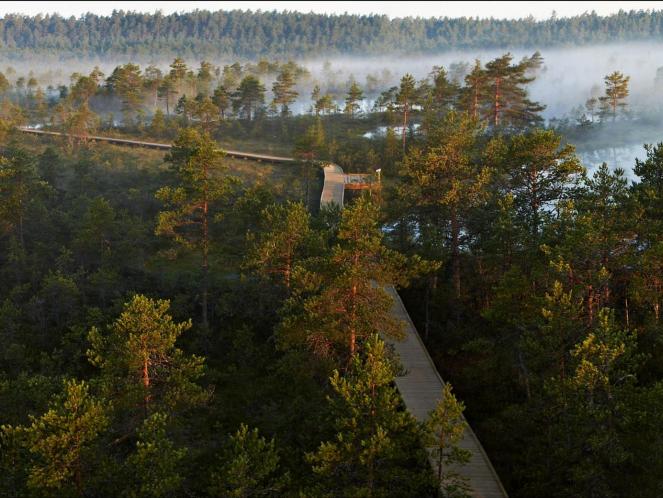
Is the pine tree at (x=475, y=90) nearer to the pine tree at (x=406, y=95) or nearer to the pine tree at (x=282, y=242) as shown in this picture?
the pine tree at (x=406, y=95)

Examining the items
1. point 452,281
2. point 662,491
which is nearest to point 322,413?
point 662,491

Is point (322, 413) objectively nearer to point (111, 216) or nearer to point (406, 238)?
point (406, 238)

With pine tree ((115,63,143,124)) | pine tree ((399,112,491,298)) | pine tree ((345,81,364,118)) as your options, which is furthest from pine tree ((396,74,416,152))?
pine tree ((115,63,143,124))

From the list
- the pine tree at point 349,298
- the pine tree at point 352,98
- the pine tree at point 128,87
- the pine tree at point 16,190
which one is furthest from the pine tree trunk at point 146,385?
the pine tree at point 128,87

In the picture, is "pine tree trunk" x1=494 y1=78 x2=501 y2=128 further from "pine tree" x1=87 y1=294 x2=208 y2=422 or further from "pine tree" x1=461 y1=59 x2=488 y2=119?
"pine tree" x1=87 y1=294 x2=208 y2=422

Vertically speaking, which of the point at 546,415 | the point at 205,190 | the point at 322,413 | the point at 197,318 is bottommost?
the point at 197,318

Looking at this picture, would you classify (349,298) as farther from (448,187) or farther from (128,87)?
(128,87)

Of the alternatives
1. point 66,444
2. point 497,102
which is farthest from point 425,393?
point 497,102
